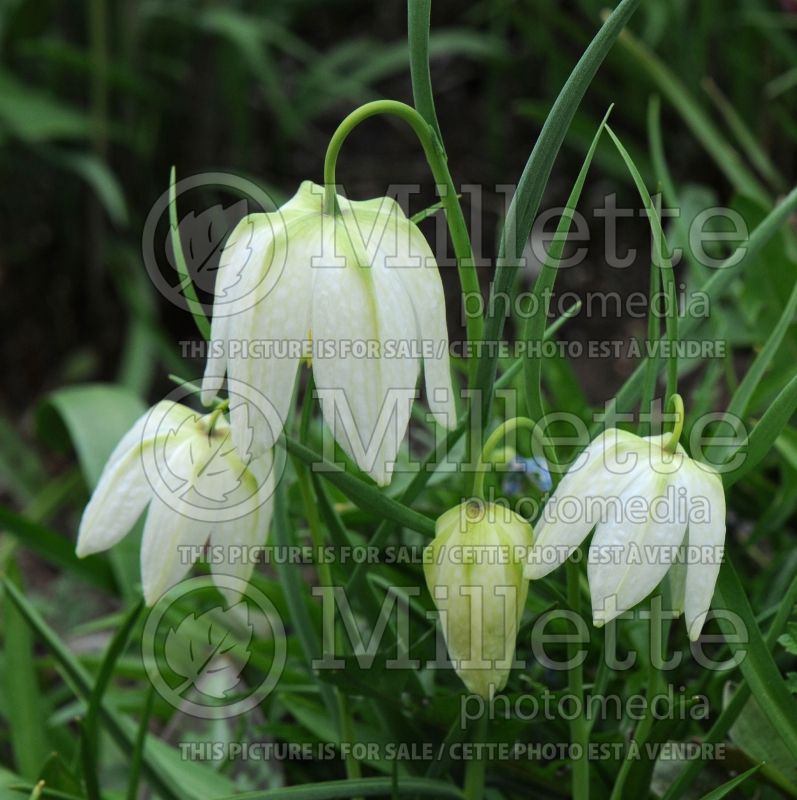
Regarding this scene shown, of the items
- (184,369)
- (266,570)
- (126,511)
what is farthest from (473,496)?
(184,369)

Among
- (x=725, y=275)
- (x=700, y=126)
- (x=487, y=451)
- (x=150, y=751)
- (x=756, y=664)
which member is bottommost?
(x=150, y=751)

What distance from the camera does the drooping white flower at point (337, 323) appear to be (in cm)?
47

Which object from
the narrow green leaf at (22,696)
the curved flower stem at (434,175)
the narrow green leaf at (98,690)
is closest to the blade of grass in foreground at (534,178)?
the curved flower stem at (434,175)

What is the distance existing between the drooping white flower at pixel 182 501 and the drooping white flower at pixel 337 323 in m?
0.06

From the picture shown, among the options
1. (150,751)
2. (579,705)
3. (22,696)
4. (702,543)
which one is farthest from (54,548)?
(702,543)

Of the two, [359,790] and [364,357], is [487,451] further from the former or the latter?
[359,790]

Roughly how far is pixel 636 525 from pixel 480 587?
78 millimetres

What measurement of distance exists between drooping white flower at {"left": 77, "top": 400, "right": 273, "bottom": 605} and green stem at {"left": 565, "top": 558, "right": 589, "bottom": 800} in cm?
16

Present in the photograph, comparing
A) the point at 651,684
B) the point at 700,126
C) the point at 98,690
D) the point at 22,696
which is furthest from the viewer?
the point at 700,126

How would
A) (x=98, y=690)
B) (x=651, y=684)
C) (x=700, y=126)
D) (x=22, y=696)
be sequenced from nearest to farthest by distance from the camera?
(x=651, y=684) → (x=98, y=690) → (x=22, y=696) → (x=700, y=126)

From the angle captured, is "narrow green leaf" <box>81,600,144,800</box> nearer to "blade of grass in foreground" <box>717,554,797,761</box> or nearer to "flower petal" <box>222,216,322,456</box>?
"flower petal" <box>222,216,322,456</box>

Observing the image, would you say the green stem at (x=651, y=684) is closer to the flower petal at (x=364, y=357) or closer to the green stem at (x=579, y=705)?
the green stem at (x=579, y=705)

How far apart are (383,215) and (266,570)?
80cm

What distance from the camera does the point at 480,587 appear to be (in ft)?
1.64
